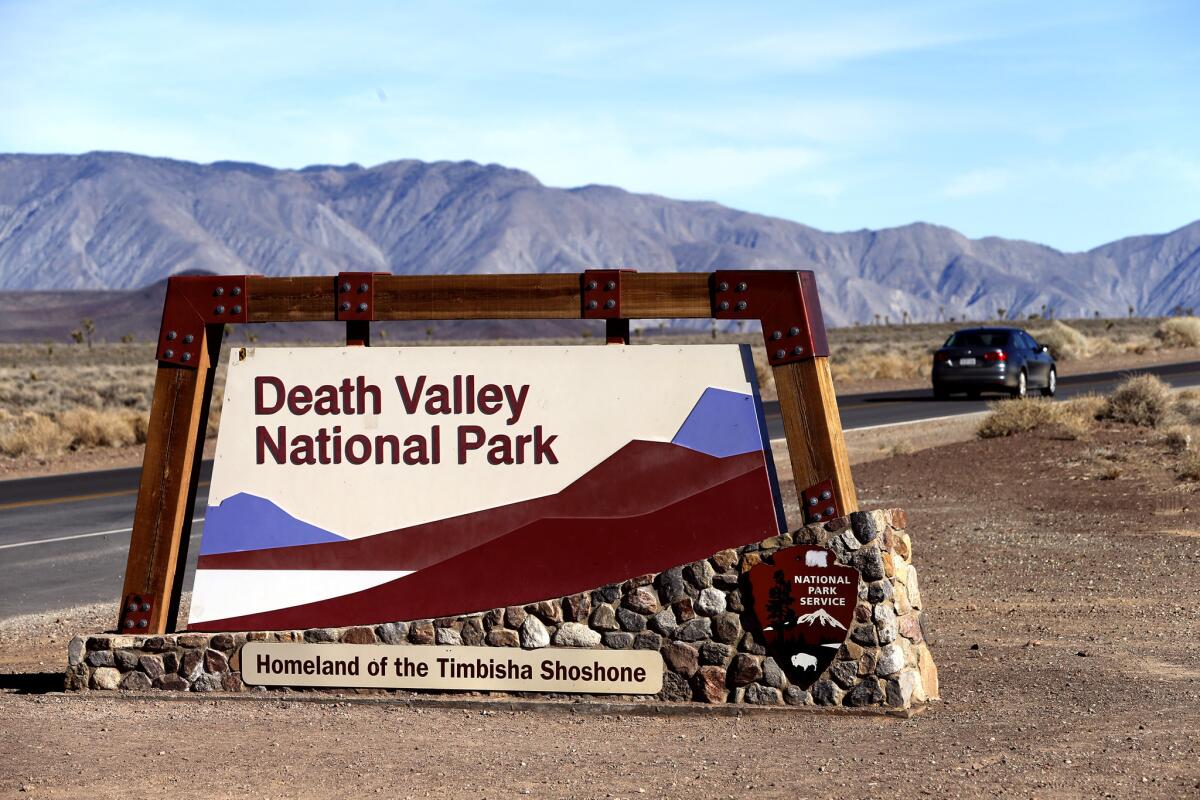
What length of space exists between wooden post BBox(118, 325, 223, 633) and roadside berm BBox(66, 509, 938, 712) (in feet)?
2.16

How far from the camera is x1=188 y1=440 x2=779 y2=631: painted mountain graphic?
8.55m

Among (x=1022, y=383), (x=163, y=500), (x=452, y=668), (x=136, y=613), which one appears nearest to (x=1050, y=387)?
(x=1022, y=383)

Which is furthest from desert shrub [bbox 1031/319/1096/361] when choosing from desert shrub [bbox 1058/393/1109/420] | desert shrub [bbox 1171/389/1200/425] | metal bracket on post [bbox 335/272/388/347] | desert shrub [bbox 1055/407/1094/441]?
metal bracket on post [bbox 335/272/388/347]

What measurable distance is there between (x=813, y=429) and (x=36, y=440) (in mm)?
25339

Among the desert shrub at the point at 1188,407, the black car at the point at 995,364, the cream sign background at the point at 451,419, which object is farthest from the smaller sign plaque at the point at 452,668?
the black car at the point at 995,364

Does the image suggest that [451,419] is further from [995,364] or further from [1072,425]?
[995,364]

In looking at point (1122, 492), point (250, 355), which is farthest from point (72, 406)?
point (250, 355)

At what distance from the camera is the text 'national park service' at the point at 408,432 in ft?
29.0

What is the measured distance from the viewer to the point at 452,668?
28.5 feet

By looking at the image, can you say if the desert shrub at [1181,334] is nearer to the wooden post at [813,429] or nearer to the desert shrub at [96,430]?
the desert shrub at [96,430]

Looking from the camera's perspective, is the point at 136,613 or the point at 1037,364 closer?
the point at 136,613

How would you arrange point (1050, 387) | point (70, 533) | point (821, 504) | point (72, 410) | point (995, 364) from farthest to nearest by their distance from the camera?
1. point (72, 410)
2. point (1050, 387)
3. point (995, 364)
4. point (70, 533)
5. point (821, 504)

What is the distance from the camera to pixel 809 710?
827 centimetres

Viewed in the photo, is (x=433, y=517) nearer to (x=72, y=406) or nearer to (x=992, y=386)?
(x=992, y=386)
